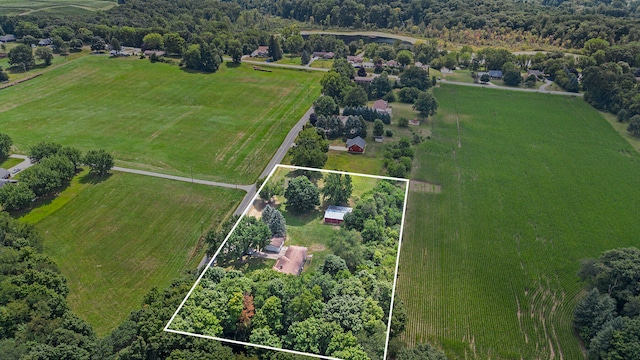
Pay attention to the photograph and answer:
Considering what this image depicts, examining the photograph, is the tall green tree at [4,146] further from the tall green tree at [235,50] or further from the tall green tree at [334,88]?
the tall green tree at [235,50]

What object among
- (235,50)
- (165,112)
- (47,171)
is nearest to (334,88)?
(165,112)

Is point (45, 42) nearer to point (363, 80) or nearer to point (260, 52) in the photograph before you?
point (260, 52)

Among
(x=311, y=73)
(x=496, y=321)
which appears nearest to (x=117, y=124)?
(x=311, y=73)

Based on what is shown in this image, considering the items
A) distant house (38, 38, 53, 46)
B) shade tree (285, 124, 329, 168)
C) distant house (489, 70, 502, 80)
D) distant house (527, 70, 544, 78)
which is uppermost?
distant house (527, 70, 544, 78)

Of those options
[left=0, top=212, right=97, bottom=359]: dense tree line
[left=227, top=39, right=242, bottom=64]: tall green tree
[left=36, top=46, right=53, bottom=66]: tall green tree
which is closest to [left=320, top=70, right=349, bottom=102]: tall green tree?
A: [left=227, top=39, right=242, bottom=64]: tall green tree

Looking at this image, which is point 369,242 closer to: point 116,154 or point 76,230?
point 76,230

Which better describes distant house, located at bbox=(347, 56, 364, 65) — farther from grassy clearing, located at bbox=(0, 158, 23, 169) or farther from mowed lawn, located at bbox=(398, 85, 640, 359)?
grassy clearing, located at bbox=(0, 158, 23, 169)
